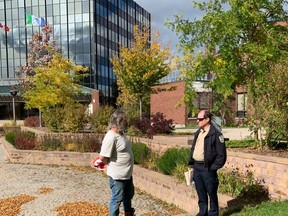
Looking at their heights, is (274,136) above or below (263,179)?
above

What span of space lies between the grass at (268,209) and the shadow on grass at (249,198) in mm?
175

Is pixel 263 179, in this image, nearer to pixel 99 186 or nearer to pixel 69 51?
pixel 99 186

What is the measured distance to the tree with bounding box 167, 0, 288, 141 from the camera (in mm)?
7484

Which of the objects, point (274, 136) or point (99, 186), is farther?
point (99, 186)

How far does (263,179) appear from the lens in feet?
19.0

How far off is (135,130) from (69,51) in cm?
3958

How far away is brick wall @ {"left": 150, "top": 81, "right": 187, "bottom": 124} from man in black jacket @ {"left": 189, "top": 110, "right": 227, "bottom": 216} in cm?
2466

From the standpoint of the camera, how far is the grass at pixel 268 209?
445 centimetres

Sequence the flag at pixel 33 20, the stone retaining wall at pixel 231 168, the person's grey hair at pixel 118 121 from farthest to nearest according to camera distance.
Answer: the flag at pixel 33 20, the stone retaining wall at pixel 231 168, the person's grey hair at pixel 118 121

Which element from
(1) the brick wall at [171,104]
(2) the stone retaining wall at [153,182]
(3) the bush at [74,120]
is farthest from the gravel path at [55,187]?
(1) the brick wall at [171,104]

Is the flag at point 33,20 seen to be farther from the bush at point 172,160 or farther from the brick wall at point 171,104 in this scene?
the bush at point 172,160

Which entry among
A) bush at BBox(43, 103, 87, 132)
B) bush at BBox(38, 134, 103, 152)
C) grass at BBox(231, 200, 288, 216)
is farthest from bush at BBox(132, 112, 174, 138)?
grass at BBox(231, 200, 288, 216)

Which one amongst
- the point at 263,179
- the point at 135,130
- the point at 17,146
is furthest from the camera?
the point at 135,130

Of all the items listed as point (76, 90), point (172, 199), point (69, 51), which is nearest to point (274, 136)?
point (172, 199)
